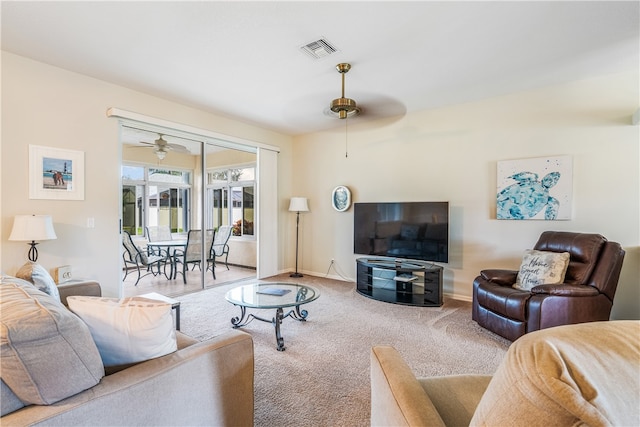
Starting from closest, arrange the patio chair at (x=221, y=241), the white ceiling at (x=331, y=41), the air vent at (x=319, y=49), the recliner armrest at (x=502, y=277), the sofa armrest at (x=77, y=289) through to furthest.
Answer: the white ceiling at (x=331, y=41)
the sofa armrest at (x=77, y=289)
the air vent at (x=319, y=49)
the recliner armrest at (x=502, y=277)
the patio chair at (x=221, y=241)

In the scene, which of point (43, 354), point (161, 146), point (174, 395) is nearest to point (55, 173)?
point (161, 146)

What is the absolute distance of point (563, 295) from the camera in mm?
2500

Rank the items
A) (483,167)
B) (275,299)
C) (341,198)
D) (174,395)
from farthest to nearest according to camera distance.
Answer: (341,198), (483,167), (275,299), (174,395)

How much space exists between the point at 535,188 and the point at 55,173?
17.6 ft

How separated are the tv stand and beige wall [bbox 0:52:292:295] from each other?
3.23m

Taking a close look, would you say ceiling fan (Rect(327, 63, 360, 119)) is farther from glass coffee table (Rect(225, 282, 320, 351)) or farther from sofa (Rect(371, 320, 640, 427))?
sofa (Rect(371, 320, 640, 427))

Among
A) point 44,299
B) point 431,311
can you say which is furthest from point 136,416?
point 431,311

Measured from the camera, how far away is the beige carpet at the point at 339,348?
188 cm

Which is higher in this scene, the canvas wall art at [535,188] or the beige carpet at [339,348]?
the canvas wall art at [535,188]

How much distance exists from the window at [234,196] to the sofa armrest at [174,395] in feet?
15.4

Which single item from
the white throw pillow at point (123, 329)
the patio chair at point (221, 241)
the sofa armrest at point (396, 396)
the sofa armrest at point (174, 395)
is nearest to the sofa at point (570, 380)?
the sofa armrest at point (396, 396)

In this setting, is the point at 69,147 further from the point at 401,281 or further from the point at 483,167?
the point at 483,167

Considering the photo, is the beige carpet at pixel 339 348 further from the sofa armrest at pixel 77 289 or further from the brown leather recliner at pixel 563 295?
the sofa armrest at pixel 77 289

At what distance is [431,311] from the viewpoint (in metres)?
3.62
